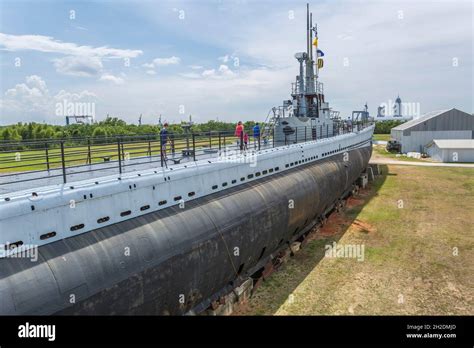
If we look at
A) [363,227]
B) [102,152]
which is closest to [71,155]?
[102,152]

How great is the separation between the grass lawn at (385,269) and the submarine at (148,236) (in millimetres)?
1256

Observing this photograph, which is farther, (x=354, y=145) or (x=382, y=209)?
(x=354, y=145)

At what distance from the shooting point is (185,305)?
8102 mm

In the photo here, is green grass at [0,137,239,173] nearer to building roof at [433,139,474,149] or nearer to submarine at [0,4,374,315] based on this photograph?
submarine at [0,4,374,315]

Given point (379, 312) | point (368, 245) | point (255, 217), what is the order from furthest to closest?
1. point (368, 245)
2. point (255, 217)
3. point (379, 312)

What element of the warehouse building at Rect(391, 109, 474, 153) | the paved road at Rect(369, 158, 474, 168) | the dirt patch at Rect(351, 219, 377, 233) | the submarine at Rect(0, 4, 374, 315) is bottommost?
the dirt patch at Rect(351, 219, 377, 233)

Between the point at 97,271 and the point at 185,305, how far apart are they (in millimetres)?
2537

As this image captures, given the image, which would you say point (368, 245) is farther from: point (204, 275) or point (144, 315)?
point (144, 315)

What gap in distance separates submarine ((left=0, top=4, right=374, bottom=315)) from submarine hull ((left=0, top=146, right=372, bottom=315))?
0.02 m

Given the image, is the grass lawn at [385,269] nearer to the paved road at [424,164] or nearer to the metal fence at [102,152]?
the metal fence at [102,152]

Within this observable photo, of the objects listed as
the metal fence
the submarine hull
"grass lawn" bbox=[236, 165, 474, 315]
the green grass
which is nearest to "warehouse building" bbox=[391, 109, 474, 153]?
A: "grass lawn" bbox=[236, 165, 474, 315]

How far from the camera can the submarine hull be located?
5.71m

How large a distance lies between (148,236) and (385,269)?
9.48m
